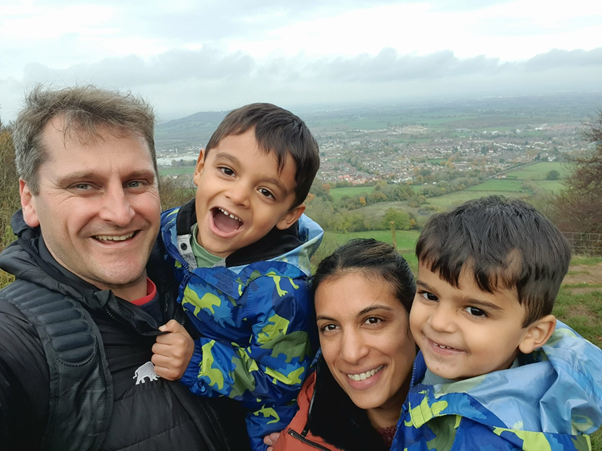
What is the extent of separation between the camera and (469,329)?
6.50ft

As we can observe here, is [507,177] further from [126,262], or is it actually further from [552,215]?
[126,262]

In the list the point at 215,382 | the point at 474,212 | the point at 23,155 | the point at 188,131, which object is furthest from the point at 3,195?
the point at 474,212

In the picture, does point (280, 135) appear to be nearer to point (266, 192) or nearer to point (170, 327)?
point (266, 192)

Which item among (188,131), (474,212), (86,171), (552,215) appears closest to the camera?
(474,212)

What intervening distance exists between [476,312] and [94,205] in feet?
6.73

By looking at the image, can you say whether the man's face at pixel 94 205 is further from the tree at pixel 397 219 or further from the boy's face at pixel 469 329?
the tree at pixel 397 219

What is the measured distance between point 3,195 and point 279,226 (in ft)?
46.2

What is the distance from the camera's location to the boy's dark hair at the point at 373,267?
2.54 m

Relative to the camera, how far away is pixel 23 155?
2.53 meters

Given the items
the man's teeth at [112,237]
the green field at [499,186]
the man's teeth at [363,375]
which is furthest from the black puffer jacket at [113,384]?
the green field at [499,186]

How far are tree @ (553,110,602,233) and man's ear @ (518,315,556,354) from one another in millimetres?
28529

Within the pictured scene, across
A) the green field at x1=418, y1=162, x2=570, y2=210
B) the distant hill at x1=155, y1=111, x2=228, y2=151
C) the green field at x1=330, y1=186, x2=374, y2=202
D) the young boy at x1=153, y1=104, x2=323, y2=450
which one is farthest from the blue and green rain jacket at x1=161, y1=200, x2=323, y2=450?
the green field at x1=330, y1=186, x2=374, y2=202

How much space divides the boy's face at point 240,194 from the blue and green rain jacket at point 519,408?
137cm

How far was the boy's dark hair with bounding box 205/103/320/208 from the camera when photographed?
9.11 ft
